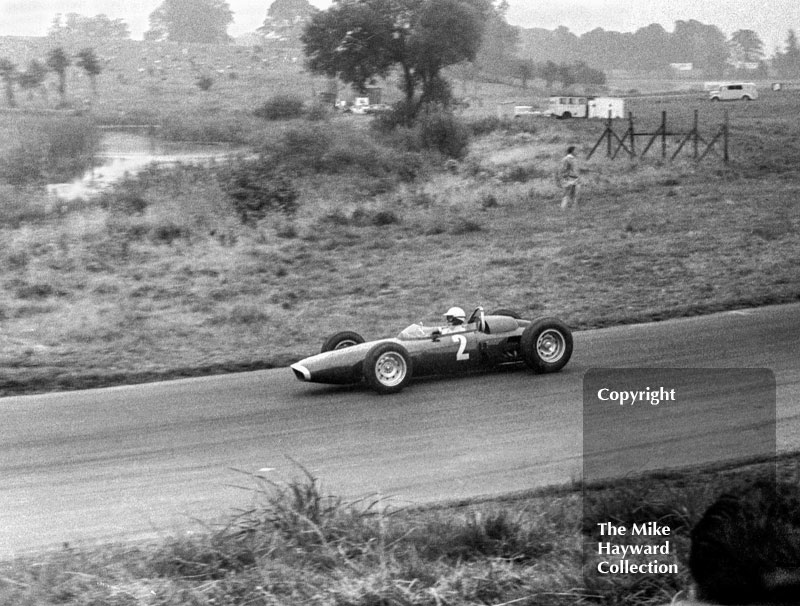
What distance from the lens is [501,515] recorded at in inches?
247

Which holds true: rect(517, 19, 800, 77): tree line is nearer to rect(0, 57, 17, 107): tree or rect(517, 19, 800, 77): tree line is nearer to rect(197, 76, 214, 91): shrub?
rect(197, 76, 214, 91): shrub

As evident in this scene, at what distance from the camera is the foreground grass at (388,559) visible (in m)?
5.12

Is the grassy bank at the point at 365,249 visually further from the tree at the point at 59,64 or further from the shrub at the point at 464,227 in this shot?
the tree at the point at 59,64

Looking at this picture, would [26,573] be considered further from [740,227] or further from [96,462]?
[740,227]

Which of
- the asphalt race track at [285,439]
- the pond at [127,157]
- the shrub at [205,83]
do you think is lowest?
the asphalt race track at [285,439]

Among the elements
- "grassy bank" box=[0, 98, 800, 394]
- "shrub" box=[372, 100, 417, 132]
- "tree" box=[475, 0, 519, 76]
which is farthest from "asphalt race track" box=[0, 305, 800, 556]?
"tree" box=[475, 0, 519, 76]

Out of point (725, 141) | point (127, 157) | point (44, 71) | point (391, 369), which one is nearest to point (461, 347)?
point (391, 369)

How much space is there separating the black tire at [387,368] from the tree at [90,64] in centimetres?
2757

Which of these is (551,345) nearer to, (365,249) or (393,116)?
(365,249)

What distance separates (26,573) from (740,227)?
2118 cm

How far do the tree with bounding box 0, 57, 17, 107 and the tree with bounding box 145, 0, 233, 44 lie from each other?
643 cm

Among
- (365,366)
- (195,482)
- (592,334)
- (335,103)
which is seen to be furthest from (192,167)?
(195,482)

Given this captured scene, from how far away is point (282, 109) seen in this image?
112 ft

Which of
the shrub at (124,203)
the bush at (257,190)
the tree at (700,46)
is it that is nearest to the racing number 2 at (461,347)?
the bush at (257,190)
